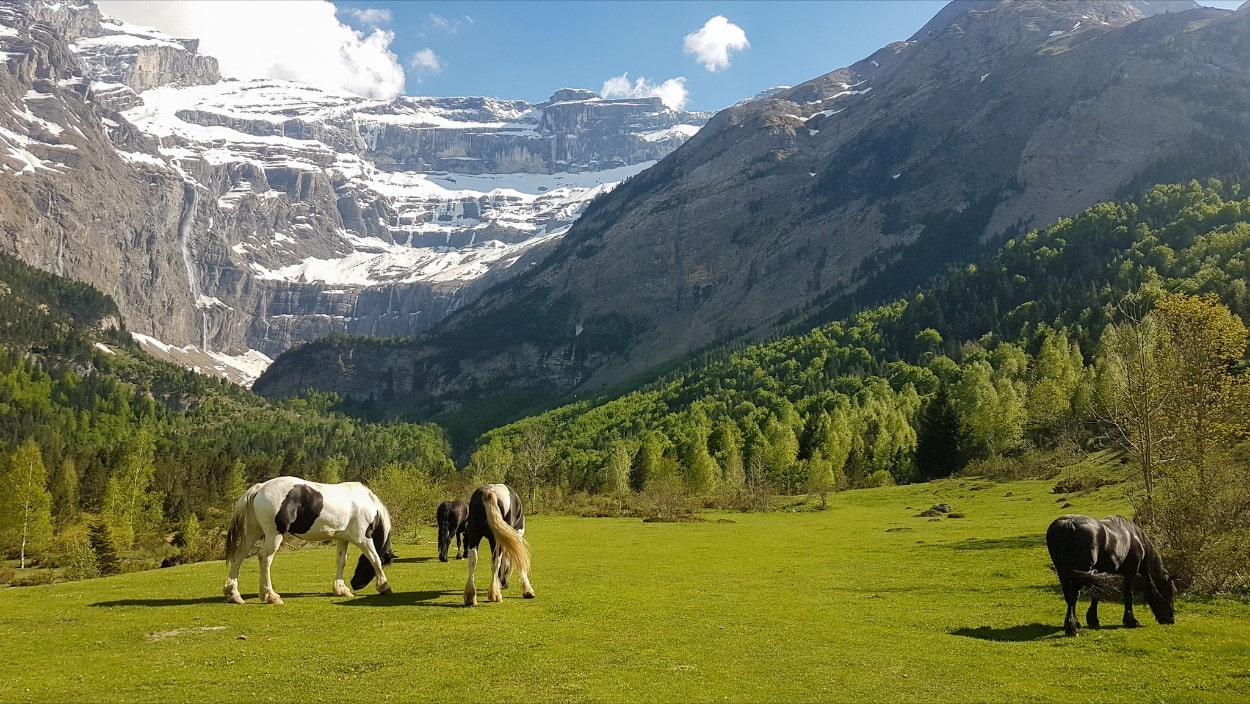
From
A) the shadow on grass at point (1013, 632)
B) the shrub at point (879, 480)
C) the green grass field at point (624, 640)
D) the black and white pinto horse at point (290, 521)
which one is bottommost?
the shrub at point (879, 480)

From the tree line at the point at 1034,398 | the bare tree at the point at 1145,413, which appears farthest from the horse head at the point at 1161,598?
the bare tree at the point at 1145,413

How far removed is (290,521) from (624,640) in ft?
35.5

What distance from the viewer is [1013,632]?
1878 centimetres

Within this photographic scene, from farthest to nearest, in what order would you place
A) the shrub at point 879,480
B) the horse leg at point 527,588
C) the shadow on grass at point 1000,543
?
the shrub at point 879,480 < the shadow on grass at point 1000,543 < the horse leg at point 527,588

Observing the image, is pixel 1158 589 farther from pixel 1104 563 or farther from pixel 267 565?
pixel 267 565

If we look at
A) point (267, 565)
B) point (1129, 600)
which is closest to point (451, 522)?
point (267, 565)

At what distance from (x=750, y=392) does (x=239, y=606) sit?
578 ft

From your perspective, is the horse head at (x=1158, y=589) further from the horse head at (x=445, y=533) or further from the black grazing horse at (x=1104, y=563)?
the horse head at (x=445, y=533)

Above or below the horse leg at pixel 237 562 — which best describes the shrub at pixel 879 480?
below

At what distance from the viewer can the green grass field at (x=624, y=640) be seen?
1331cm

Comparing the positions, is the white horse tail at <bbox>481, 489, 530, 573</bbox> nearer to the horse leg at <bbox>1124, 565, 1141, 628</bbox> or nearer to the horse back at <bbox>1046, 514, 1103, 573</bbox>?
the horse back at <bbox>1046, 514, 1103, 573</bbox>

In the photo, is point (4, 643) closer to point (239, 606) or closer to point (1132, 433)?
point (239, 606)

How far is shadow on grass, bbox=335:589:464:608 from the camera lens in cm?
2173

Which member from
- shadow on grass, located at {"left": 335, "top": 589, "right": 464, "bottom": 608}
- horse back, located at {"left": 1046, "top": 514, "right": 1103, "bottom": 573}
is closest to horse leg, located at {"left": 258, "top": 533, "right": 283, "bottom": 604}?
shadow on grass, located at {"left": 335, "top": 589, "right": 464, "bottom": 608}
